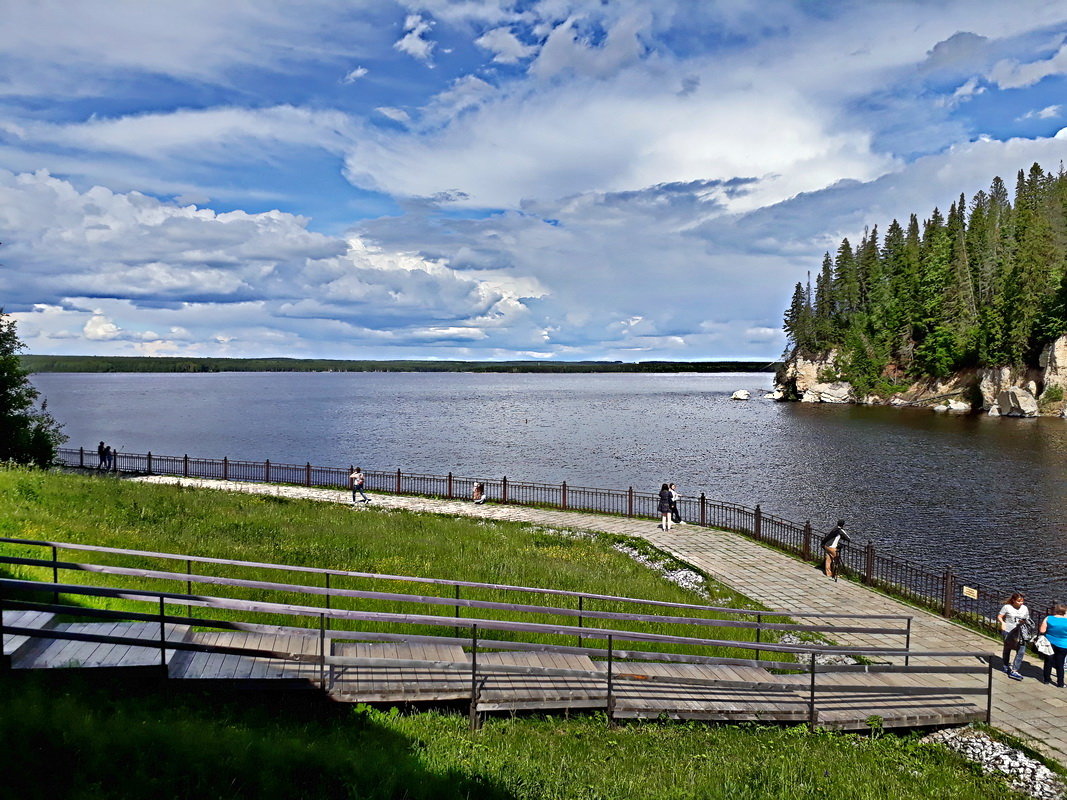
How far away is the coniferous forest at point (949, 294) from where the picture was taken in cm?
8162

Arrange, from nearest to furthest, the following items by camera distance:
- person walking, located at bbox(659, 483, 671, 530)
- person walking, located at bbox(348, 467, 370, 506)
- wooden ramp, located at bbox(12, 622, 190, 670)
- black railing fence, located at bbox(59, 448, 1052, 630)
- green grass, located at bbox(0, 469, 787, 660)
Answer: wooden ramp, located at bbox(12, 622, 190, 670)
green grass, located at bbox(0, 469, 787, 660)
black railing fence, located at bbox(59, 448, 1052, 630)
person walking, located at bbox(659, 483, 671, 530)
person walking, located at bbox(348, 467, 370, 506)

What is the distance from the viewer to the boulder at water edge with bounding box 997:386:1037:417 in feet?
250

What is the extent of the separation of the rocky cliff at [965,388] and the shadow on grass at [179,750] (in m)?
90.3

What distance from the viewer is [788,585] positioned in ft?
54.4

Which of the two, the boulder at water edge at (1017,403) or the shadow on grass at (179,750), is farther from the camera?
the boulder at water edge at (1017,403)

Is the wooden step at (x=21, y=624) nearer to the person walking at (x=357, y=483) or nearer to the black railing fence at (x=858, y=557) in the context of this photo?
the black railing fence at (x=858, y=557)

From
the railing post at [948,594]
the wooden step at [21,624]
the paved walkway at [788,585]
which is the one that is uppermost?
the wooden step at [21,624]

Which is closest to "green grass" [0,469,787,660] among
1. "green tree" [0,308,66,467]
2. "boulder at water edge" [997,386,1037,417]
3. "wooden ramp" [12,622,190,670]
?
"wooden ramp" [12,622,190,670]

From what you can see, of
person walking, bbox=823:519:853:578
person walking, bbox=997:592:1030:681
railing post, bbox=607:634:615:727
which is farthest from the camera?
person walking, bbox=823:519:853:578

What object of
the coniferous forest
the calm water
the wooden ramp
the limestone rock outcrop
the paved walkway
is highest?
the coniferous forest

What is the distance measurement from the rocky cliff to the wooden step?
91.7m

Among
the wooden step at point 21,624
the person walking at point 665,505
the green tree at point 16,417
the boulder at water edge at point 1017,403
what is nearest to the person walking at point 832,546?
the person walking at point 665,505

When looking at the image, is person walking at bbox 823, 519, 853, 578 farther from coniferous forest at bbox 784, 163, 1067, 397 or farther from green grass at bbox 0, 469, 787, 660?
coniferous forest at bbox 784, 163, 1067, 397

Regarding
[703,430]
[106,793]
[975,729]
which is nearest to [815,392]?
[703,430]
